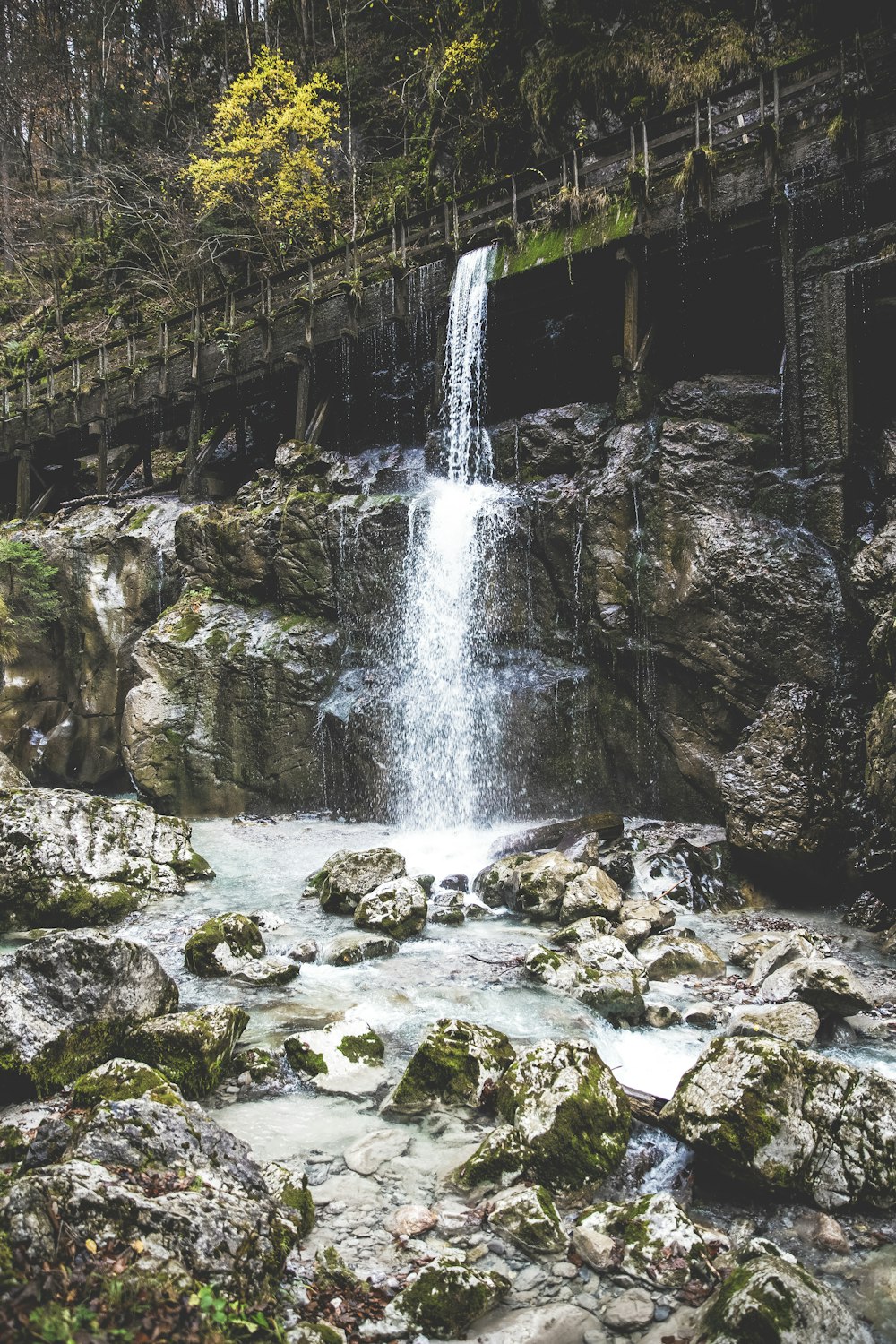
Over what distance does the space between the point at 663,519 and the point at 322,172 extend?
703 inches

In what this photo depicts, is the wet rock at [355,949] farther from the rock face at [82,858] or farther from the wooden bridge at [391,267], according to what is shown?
the wooden bridge at [391,267]

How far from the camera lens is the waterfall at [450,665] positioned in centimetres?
1177

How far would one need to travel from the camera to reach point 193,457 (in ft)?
61.4

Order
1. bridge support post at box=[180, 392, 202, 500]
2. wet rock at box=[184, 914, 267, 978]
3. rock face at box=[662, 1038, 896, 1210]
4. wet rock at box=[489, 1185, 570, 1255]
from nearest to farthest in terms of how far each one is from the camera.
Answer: wet rock at box=[489, 1185, 570, 1255] → rock face at box=[662, 1038, 896, 1210] → wet rock at box=[184, 914, 267, 978] → bridge support post at box=[180, 392, 202, 500]

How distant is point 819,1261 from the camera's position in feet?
9.91

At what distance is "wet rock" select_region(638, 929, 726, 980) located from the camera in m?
6.06

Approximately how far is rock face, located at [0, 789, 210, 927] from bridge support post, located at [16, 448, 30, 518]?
675 inches

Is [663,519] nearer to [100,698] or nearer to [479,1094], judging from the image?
[479,1094]

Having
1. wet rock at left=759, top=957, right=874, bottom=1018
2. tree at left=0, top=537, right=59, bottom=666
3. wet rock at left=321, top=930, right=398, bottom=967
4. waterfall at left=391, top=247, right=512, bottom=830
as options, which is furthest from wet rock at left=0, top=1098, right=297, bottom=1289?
tree at left=0, top=537, right=59, bottom=666

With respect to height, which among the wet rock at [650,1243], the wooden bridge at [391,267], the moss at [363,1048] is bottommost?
the wet rock at [650,1243]

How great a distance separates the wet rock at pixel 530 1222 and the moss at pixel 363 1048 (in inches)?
61.8

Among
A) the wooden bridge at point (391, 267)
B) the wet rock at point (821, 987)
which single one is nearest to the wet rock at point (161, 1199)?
the wet rock at point (821, 987)

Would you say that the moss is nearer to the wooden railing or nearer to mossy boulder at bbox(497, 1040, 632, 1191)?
mossy boulder at bbox(497, 1040, 632, 1191)

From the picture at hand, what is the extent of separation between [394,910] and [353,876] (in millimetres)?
976
